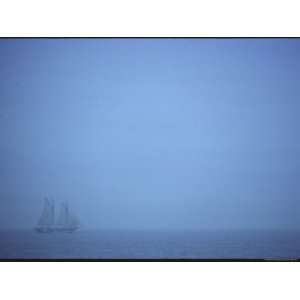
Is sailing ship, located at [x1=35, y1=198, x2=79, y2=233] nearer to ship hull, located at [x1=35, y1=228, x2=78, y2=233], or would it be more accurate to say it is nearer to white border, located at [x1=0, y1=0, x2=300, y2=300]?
ship hull, located at [x1=35, y1=228, x2=78, y2=233]

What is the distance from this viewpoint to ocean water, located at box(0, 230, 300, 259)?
9.16 feet

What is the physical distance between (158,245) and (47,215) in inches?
25.2

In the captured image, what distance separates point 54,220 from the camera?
113 inches

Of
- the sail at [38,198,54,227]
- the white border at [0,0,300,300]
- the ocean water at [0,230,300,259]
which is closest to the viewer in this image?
the white border at [0,0,300,300]

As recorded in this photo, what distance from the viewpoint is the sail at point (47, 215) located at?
114 inches
